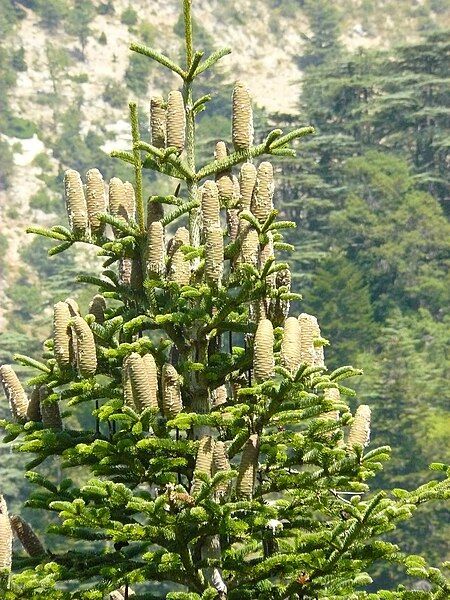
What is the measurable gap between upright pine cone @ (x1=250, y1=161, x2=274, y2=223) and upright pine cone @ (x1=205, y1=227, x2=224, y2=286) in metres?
0.46

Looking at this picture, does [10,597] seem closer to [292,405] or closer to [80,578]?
[80,578]

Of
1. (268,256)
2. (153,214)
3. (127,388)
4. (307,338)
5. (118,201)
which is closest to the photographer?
(127,388)

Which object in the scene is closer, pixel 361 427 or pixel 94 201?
pixel 361 427

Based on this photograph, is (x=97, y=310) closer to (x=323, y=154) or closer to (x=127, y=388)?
(x=127, y=388)

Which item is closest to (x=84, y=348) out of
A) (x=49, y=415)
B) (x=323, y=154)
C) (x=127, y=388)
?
(x=127, y=388)

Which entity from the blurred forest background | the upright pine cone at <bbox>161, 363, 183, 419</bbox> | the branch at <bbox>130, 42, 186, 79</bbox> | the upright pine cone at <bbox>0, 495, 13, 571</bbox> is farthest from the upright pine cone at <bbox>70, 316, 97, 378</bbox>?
the blurred forest background

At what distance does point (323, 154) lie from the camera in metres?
78.0

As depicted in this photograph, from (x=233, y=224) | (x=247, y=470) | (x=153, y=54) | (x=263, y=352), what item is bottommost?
(x=247, y=470)

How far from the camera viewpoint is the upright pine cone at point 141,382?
7.86m

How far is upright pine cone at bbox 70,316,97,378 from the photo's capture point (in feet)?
26.5

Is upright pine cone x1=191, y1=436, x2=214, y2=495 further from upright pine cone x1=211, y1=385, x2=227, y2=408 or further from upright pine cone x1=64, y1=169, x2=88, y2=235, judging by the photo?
upright pine cone x1=64, y1=169, x2=88, y2=235

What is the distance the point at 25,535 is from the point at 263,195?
271 centimetres

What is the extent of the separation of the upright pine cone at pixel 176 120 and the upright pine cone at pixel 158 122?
0.67 ft

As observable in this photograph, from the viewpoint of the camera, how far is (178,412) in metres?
8.22
